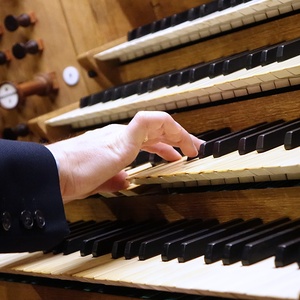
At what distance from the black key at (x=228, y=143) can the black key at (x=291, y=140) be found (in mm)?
178

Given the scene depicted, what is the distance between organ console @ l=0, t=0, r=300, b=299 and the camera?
1225 mm

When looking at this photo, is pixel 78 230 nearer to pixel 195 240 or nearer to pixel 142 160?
pixel 142 160

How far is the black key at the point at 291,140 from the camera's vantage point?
1.37 m

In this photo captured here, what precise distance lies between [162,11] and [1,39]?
0.56 metres

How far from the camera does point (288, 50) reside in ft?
5.18

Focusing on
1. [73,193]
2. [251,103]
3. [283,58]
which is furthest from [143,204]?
[283,58]

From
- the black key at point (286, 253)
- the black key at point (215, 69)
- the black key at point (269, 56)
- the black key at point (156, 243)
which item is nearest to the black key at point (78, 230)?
the black key at point (156, 243)

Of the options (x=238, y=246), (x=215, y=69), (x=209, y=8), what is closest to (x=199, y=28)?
(x=209, y=8)

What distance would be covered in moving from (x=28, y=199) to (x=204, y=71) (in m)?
0.58

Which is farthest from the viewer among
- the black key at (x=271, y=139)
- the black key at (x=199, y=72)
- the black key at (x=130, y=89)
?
the black key at (x=130, y=89)

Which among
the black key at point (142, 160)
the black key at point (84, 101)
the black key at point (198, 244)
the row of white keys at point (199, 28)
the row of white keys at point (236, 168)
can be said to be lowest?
the black key at point (198, 244)

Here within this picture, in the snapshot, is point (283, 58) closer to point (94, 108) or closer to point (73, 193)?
point (73, 193)

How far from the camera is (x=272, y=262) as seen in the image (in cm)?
117

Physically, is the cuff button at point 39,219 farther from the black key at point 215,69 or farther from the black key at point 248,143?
the black key at point 215,69
